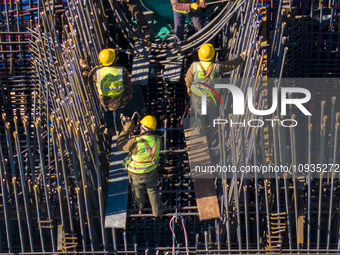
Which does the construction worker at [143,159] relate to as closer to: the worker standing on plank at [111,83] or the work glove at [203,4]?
the worker standing on plank at [111,83]

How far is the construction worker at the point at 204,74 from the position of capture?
42.7ft

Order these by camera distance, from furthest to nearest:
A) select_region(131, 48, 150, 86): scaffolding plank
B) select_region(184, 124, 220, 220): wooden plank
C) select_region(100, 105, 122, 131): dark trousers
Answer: select_region(131, 48, 150, 86): scaffolding plank < select_region(100, 105, 122, 131): dark trousers < select_region(184, 124, 220, 220): wooden plank

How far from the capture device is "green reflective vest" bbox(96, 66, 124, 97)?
12977 millimetres

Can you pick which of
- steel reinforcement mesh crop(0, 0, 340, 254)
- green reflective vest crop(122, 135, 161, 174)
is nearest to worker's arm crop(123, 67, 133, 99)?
steel reinforcement mesh crop(0, 0, 340, 254)

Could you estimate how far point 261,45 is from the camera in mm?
13875

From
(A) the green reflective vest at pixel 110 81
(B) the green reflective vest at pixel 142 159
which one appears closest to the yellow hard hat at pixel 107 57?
(A) the green reflective vest at pixel 110 81

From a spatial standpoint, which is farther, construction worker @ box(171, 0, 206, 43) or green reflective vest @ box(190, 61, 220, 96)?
construction worker @ box(171, 0, 206, 43)

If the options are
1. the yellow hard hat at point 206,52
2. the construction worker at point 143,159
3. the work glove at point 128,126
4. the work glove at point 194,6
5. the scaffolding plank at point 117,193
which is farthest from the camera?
the work glove at point 194,6

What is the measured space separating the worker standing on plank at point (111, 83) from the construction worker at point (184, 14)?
7.30 feet

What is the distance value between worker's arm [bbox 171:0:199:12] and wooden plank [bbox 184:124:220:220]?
2.72 m

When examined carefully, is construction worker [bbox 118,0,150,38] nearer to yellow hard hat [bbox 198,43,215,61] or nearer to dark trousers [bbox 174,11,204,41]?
dark trousers [bbox 174,11,204,41]

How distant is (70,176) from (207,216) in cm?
277

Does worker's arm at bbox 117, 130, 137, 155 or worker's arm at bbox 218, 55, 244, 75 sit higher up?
worker's arm at bbox 218, 55, 244, 75

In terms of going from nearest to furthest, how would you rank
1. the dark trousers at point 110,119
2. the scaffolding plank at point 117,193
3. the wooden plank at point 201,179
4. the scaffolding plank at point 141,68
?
the scaffolding plank at point 117,193 → the wooden plank at point 201,179 → the dark trousers at point 110,119 → the scaffolding plank at point 141,68
